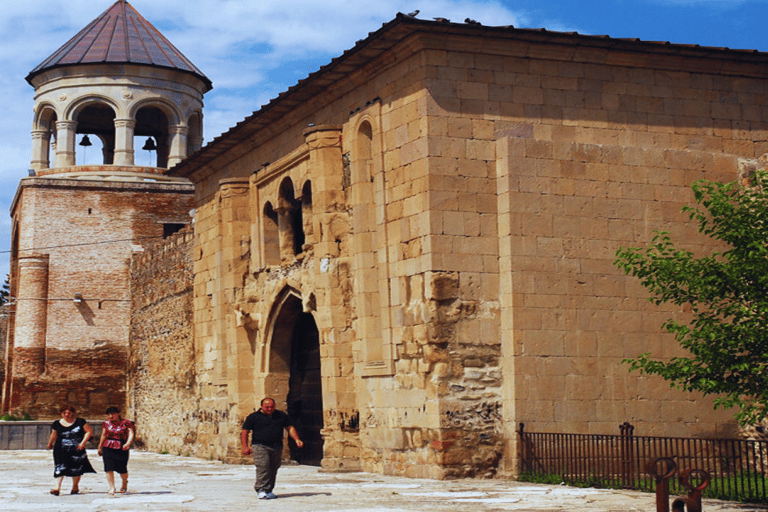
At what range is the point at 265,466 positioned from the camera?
14.4 metres

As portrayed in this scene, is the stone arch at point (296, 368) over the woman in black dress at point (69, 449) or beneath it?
over

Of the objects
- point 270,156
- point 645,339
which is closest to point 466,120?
point 645,339

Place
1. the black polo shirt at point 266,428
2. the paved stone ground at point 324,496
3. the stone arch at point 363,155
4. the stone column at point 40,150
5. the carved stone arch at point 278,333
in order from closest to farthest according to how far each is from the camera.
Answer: the paved stone ground at point 324,496 → the black polo shirt at point 266,428 → the stone arch at point 363,155 → the carved stone arch at point 278,333 → the stone column at point 40,150

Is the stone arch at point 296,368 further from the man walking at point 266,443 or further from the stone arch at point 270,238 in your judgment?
the man walking at point 266,443

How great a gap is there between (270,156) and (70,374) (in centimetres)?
1596

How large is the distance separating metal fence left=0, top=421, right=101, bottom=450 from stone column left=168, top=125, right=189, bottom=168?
9.13m

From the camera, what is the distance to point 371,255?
1861cm

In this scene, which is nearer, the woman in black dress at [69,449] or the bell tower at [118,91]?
the woman in black dress at [69,449]

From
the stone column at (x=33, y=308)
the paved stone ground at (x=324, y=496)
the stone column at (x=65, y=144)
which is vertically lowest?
the paved stone ground at (x=324, y=496)

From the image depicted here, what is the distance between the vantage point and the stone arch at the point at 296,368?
72.5ft

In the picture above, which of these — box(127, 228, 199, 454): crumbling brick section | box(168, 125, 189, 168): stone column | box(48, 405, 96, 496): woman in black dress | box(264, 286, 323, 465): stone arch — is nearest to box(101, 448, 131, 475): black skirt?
box(48, 405, 96, 496): woman in black dress

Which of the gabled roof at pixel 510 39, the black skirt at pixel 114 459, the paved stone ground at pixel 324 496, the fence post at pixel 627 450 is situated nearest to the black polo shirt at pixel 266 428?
the paved stone ground at pixel 324 496

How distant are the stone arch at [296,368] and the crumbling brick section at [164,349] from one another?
525 centimetres

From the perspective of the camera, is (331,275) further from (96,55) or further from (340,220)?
(96,55)
